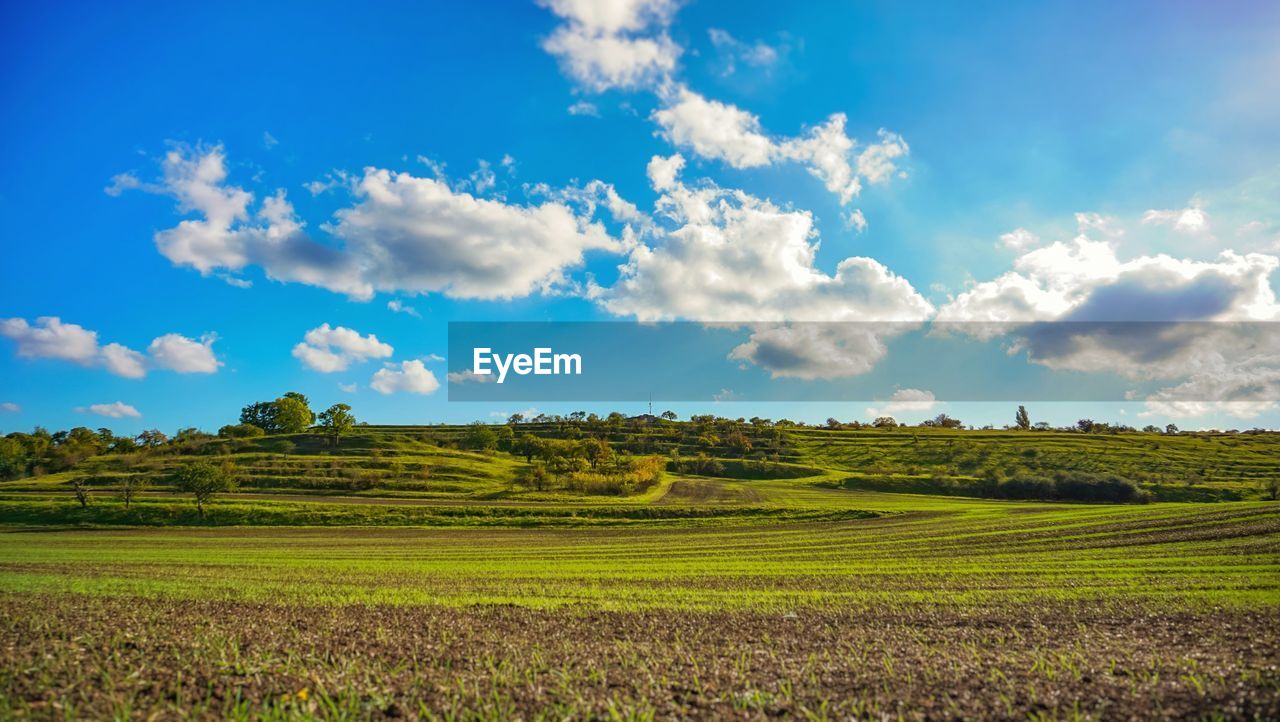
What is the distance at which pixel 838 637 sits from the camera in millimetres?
14883

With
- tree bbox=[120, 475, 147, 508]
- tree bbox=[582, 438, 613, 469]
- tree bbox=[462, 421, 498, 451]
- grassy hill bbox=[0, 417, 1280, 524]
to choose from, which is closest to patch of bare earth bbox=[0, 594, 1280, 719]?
grassy hill bbox=[0, 417, 1280, 524]

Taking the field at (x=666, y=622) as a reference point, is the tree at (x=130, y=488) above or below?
below

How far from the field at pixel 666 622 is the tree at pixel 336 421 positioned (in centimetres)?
9031

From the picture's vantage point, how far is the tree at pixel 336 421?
137125 millimetres

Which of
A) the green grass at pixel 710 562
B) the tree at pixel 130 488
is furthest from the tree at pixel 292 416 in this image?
the green grass at pixel 710 562

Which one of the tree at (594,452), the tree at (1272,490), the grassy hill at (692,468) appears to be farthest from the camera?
the tree at (594,452)

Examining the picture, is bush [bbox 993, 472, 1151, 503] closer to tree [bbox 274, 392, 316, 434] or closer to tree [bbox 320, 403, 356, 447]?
tree [bbox 320, 403, 356, 447]

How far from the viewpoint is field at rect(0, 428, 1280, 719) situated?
33.3 feet

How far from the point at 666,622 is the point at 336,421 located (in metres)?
142

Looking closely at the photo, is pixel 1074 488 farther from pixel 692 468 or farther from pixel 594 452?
pixel 594 452

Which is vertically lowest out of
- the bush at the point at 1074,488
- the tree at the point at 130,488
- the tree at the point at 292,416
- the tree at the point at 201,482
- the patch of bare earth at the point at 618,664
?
the bush at the point at 1074,488

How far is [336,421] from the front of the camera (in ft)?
449

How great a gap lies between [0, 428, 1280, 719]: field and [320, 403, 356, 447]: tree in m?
90.3

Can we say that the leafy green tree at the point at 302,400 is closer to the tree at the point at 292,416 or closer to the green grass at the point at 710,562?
the tree at the point at 292,416
